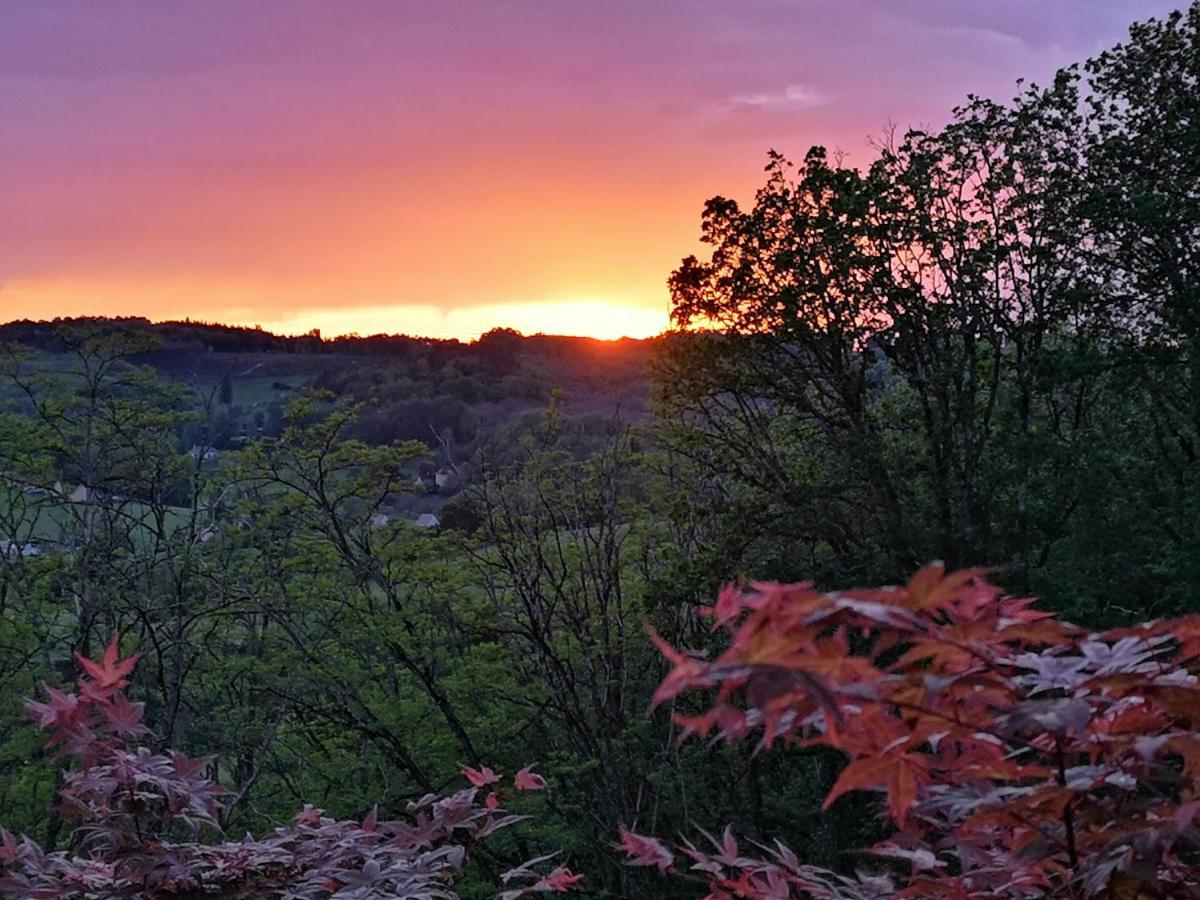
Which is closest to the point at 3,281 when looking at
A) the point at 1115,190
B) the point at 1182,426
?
the point at 1115,190

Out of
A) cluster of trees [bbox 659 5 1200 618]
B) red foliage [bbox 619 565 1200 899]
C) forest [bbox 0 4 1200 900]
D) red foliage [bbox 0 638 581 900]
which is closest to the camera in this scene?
red foliage [bbox 619 565 1200 899]

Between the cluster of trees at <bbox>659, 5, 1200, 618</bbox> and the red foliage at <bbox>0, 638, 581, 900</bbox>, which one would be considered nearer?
the red foliage at <bbox>0, 638, 581, 900</bbox>

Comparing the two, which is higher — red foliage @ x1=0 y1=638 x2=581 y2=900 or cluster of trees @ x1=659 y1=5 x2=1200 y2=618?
cluster of trees @ x1=659 y1=5 x2=1200 y2=618

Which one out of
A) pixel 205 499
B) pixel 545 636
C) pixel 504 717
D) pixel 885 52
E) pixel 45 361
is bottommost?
pixel 504 717

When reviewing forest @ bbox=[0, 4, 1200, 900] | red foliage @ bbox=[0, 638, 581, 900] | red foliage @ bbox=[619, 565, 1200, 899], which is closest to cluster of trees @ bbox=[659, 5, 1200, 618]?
forest @ bbox=[0, 4, 1200, 900]

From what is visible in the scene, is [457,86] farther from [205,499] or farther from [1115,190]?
[1115,190]

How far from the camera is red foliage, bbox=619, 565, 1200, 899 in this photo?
44.8 inches

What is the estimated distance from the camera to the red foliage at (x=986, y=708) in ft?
3.74

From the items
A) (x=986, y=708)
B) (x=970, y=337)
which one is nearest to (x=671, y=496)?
(x=970, y=337)

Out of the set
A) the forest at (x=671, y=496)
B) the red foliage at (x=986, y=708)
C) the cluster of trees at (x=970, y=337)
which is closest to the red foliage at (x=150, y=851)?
the red foliage at (x=986, y=708)

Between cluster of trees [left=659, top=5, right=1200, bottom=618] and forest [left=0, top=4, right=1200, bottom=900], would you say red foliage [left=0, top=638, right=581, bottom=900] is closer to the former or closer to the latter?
forest [left=0, top=4, right=1200, bottom=900]

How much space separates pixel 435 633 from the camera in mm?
11398

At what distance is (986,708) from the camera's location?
1.81 metres

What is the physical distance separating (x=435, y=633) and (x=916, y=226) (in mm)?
6858
